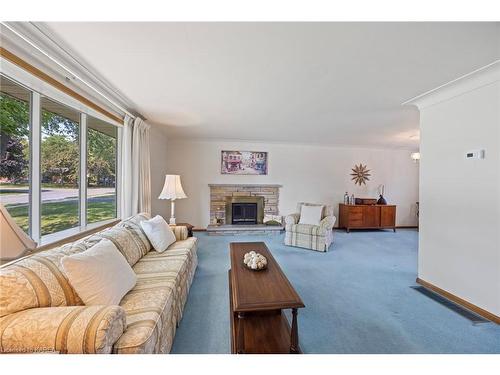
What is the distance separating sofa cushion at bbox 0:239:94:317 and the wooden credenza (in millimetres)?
5352

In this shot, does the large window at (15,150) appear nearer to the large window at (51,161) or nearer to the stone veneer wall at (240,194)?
the large window at (51,161)

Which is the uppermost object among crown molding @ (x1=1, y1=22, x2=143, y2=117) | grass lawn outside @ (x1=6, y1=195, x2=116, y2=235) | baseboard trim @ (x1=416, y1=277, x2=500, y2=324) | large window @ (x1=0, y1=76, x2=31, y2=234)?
crown molding @ (x1=1, y1=22, x2=143, y2=117)

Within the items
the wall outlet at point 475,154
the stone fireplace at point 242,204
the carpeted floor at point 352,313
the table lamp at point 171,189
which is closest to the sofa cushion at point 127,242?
the carpeted floor at point 352,313

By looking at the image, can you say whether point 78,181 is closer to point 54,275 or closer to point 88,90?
point 88,90

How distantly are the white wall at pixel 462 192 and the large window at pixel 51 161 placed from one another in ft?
13.1

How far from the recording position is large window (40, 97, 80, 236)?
1.94 meters

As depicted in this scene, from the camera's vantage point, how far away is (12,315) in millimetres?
982

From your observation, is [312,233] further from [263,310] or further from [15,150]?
[15,150]

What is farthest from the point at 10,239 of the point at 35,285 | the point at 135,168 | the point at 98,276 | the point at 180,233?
the point at 135,168

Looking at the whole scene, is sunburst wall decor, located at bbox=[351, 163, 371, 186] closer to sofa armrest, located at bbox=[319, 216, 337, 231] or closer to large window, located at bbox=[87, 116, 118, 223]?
sofa armrest, located at bbox=[319, 216, 337, 231]

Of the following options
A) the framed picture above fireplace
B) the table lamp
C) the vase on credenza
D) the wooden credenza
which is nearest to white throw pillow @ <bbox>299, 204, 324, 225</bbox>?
the wooden credenza

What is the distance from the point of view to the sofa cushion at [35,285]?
101 centimetres

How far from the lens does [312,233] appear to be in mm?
3832
